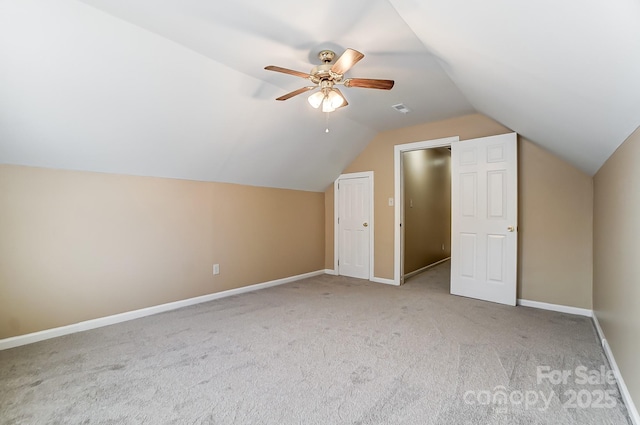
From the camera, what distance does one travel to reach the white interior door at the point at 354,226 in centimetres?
509

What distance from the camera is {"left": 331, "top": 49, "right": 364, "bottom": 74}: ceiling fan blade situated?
2.01 m

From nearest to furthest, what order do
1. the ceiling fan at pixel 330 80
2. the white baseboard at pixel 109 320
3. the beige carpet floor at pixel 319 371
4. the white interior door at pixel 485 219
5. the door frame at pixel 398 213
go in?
the beige carpet floor at pixel 319 371 < the ceiling fan at pixel 330 80 < the white baseboard at pixel 109 320 < the white interior door at pixel 485 219 < the door frame at pixel 398 213

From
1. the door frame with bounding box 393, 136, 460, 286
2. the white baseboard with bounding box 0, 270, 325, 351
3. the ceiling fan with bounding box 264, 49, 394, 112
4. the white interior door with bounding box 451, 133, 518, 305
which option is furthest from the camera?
the door frame with bounding box 393, 136, 460, 286

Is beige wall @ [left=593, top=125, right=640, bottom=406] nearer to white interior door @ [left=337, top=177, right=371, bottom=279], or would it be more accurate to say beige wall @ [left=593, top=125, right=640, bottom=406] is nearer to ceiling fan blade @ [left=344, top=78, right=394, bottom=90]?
ceiling fan blade @ [left=344, top=78, right=394, bottom=90]

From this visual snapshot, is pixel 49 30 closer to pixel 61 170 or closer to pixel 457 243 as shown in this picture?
pixel 61 170

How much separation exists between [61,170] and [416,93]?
3679 millimetres

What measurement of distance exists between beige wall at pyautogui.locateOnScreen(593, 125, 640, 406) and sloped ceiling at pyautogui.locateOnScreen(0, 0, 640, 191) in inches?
7.5

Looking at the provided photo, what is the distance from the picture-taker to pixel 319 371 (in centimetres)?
212

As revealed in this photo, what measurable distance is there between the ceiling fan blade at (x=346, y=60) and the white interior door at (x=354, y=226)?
2911 mm

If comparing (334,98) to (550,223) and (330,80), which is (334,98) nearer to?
(330,80)

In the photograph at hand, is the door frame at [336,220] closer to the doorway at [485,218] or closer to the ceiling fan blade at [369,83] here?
the doorway at [485,218]

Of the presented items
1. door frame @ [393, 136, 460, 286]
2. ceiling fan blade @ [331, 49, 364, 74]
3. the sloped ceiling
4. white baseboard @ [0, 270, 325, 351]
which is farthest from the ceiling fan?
white baseboard @ [0, 270, 325, 351]

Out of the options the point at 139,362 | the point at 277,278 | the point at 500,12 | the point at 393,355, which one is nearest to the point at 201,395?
the point at 139,362

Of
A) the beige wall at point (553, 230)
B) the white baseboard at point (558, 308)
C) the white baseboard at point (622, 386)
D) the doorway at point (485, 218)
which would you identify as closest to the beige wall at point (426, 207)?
the doorway at point (485, 218)
